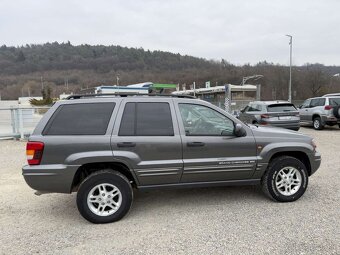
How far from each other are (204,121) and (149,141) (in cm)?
95

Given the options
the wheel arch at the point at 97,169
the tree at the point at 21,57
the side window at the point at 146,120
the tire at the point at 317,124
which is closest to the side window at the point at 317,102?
the tire at the point at 317,124

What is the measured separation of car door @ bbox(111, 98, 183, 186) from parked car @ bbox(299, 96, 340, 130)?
12668mm

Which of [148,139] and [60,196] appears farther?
[60,196]

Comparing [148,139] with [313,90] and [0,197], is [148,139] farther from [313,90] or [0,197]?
[313,90]

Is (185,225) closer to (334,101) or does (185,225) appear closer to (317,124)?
(317,124)

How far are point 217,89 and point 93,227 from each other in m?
39.3

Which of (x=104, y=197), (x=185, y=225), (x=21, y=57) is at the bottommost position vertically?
(x=185, y=225)

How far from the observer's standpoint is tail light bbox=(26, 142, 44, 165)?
4.02m

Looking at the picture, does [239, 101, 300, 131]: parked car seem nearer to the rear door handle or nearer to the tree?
the rear door handle

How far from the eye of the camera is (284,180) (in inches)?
189

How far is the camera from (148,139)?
4258mm

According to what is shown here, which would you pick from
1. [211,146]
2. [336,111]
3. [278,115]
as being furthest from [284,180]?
[336,111]

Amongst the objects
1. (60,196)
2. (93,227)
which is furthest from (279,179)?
(60,196)

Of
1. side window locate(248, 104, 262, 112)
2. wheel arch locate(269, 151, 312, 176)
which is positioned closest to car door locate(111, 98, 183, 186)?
wheel arch locate(269, 151, 312, 176)
